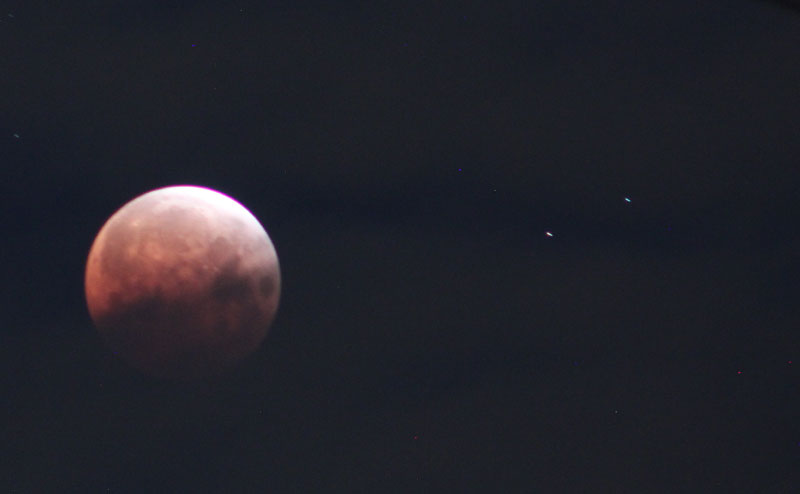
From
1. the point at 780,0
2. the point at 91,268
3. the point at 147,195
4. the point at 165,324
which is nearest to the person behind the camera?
the point at 780,0

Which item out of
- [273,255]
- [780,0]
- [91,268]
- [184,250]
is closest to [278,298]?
[273,255]

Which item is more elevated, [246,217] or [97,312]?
[246,217]

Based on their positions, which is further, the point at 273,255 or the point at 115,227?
the point at 273,255

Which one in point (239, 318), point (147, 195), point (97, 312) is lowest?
point (97, 312)

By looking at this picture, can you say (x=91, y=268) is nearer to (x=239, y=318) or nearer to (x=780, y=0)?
(x=239, y=318)

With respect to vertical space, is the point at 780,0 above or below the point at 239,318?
above

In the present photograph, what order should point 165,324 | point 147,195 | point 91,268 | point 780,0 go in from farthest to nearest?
point 147,195
point 91,268
point 165,324
point 780,0

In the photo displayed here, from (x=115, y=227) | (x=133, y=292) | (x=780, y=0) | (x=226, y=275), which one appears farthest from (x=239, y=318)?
(x=780, y=0)

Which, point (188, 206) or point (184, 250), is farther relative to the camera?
point (188, 206)

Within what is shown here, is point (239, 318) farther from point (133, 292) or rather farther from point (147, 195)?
point (147, 195)
